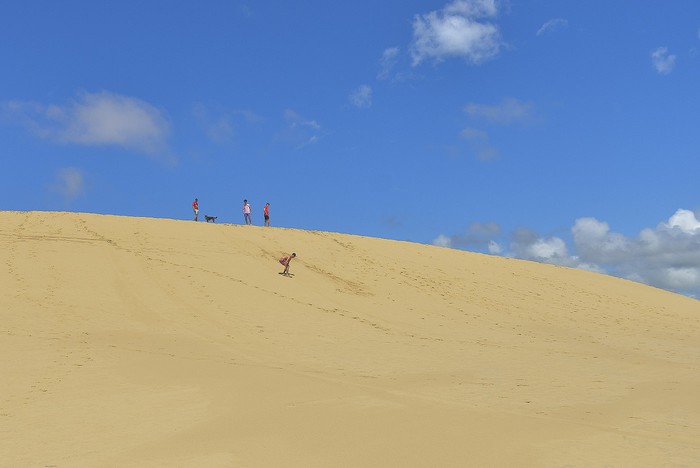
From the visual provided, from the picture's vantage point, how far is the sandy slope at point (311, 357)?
613 cm

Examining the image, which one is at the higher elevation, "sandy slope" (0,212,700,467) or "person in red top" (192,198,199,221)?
"person in red top" (192,198,199,221)

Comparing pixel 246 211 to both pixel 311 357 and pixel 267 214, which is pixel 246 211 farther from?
pixel 311 357

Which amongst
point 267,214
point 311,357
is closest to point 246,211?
point 267,214

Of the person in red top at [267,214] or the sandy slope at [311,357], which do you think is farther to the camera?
the person in red top at [267,214]

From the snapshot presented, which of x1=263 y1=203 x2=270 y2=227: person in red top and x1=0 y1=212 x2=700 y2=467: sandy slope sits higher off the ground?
x1=263 y1=203 x2=270 y2=227: person in red top

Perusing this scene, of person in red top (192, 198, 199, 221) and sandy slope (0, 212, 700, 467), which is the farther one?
person in red top (192, 198, 199, 221)

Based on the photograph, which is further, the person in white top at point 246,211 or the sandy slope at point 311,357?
the person in white top at point 246,211

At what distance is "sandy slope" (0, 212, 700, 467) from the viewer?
613 centimetres

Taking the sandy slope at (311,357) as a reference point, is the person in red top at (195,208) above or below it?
above

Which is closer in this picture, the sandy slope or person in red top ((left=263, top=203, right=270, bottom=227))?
the sandy slope

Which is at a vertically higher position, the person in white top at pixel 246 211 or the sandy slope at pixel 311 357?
the person in white top at pixel 246 211

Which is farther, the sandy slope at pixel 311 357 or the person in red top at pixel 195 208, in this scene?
the person in red top at pixel 195 208

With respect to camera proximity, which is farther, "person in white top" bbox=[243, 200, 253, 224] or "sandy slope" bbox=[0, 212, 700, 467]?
"person in white top" bbox=[243, 200, 253, 224]

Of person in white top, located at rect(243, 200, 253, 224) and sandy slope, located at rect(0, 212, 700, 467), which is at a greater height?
person in white top, located at rect(243, 200, 253, 224)
